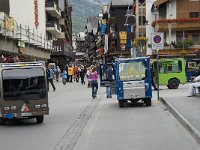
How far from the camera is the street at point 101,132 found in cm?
1251

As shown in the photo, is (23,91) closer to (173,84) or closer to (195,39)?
(173,84)

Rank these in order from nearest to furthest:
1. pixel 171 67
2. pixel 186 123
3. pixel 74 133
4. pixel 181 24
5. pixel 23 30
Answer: pixel 74 133
pixel 186 123
pixel 171 67
pixel 23 30
pixel 181 24

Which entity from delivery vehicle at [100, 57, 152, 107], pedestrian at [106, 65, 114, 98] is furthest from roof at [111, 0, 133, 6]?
delivery vehicle at [100, 57, 152, 107]

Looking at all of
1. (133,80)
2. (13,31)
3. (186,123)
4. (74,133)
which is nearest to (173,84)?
(13,31)

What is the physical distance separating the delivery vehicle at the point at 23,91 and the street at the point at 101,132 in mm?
465

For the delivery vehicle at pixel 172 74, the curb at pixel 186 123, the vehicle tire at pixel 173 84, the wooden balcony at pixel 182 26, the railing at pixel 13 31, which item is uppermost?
the wooden balcony at pixel 182 26

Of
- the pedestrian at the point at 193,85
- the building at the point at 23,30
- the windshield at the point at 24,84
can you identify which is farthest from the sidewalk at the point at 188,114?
the building at the point at 23,30

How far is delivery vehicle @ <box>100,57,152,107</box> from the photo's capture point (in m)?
23.7

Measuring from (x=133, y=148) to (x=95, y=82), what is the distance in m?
19.4

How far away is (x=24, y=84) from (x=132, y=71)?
25.0 ft

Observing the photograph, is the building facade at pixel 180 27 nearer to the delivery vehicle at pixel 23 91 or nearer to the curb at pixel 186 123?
the curb at pixel 186 123

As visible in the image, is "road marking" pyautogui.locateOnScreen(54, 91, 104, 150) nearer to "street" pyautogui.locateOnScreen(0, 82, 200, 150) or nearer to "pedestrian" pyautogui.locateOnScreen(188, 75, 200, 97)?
"street" pyautogui.locateOnScreen(0, 82, 200, 150)

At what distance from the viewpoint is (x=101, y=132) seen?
49.4 feet

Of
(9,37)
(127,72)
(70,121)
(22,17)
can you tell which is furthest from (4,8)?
(70,121)
